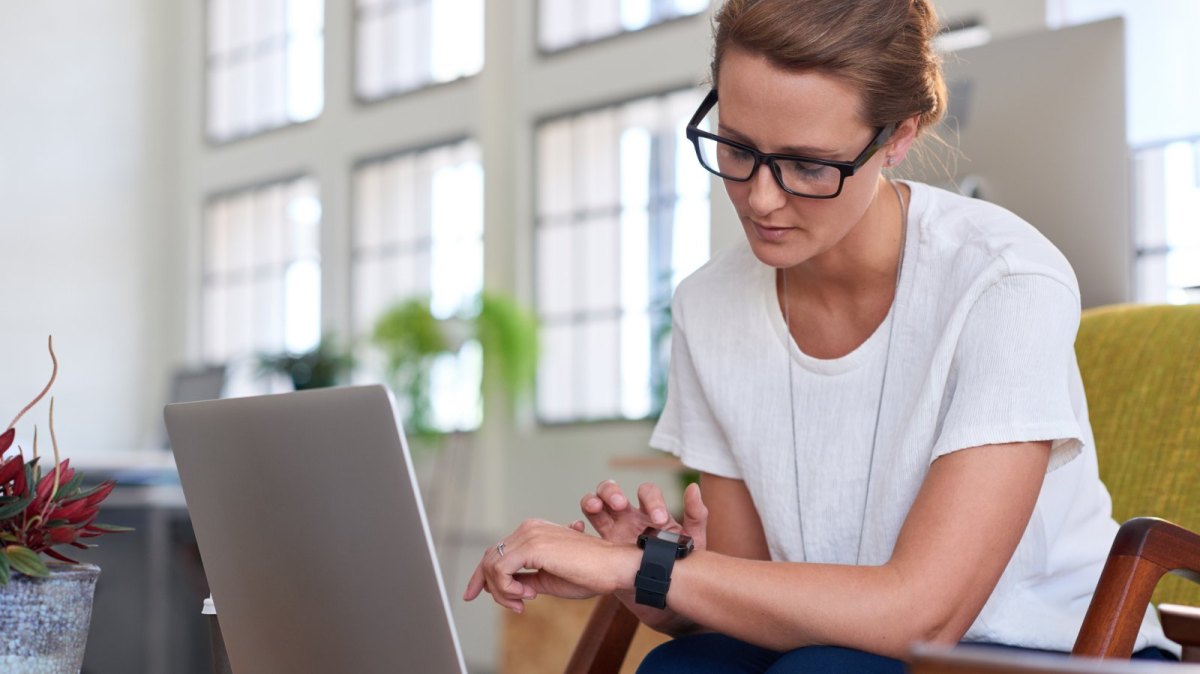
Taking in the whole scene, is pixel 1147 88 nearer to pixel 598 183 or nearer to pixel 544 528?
pixel 598 183

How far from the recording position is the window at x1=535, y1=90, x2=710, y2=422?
6.09 meters

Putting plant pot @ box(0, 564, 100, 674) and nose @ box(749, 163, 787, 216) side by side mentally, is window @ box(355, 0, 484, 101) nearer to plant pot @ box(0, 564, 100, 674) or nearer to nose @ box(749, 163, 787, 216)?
nose @ box(749, 163, 787, 216)

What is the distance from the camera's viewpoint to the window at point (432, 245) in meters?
6.61

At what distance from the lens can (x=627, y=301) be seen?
6328 mm

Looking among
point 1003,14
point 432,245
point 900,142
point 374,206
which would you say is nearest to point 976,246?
point 900,142

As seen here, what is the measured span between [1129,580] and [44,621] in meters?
0.88

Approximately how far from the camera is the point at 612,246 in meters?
6.45

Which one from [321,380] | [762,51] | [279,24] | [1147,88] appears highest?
[279,24]

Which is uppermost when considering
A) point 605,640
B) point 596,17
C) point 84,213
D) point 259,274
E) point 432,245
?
point 596,17

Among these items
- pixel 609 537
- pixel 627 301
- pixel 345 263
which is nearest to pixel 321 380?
pixel 345 263

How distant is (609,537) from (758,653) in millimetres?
188

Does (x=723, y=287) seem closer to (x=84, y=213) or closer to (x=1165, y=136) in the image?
(x=1165, y=136)

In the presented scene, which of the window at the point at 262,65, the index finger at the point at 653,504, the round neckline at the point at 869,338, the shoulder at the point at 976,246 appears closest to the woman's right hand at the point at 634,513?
the index finger at the point at 653,504

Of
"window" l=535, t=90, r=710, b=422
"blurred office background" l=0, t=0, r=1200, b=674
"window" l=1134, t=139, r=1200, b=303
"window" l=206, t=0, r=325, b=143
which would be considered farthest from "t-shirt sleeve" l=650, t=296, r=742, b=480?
"window" l=206, t=0, r=325, b=143
